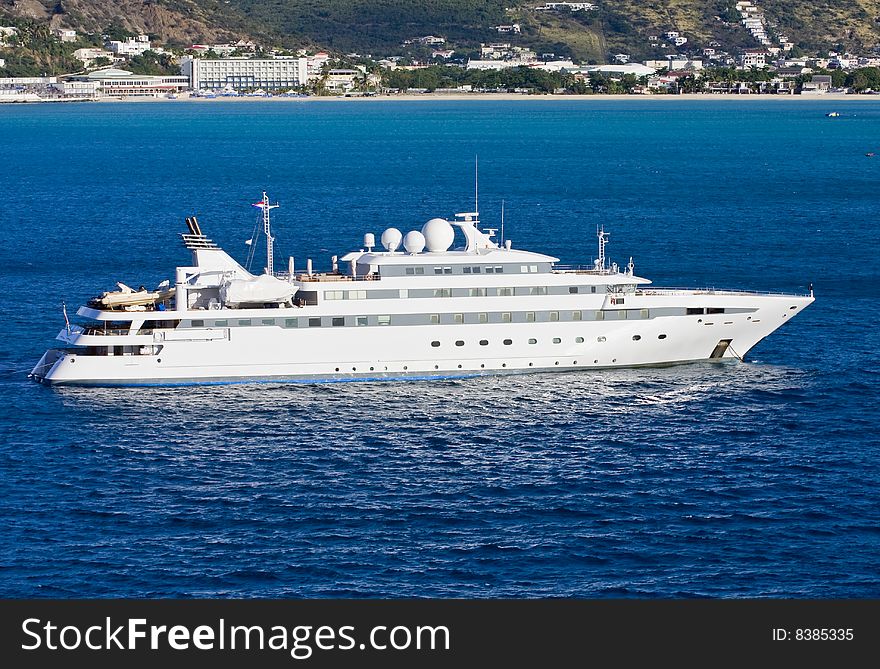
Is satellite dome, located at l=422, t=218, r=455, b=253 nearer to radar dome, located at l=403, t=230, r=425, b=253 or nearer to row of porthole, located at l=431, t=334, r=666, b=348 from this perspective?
radar dome, located at l=403, t=230, r=425, b=253

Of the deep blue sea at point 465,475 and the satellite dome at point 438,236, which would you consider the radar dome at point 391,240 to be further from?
the deep blue sea at point 465,475

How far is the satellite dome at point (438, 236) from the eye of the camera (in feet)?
222

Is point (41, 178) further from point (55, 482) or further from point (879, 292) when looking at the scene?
point (55, 482)

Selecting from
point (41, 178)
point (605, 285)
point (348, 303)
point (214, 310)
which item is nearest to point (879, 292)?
point (605, 285)

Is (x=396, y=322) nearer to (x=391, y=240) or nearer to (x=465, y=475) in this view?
(x=391, y=240)

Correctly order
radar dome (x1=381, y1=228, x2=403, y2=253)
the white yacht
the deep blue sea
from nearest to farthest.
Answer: the deep blue sea → the white yacht → radar dome (x1=381, y1=228, x2=403, y2=253)

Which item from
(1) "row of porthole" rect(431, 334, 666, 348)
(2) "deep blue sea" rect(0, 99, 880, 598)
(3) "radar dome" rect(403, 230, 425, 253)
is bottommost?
(2) "deep blue sea" rect(0, 99, 880, 598)

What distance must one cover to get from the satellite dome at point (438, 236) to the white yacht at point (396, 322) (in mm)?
63

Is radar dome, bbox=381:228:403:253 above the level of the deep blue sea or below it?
above

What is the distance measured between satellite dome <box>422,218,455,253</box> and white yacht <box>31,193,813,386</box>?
63 mm

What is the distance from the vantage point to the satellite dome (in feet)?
222

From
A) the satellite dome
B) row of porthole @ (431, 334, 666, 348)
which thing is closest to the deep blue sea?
row of porthole @ (431, 334, 666, 348)

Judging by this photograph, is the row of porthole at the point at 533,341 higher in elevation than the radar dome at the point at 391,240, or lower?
lower

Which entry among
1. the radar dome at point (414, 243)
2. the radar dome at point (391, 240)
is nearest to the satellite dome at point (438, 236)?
the radar dome at point (414, 243)
